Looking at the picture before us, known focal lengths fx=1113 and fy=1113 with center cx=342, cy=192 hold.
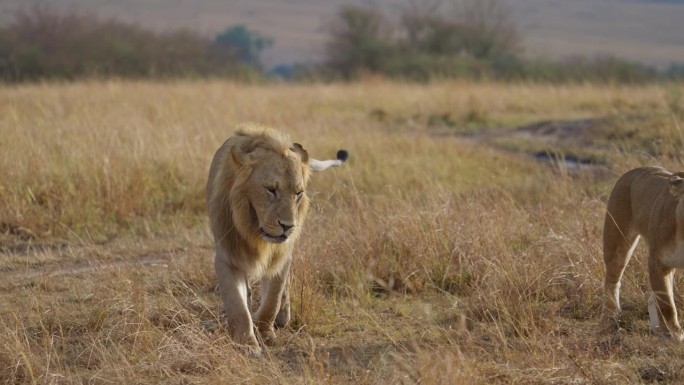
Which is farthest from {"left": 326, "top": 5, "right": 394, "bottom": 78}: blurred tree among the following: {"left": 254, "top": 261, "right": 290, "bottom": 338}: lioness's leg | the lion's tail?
{"left": 254, "top": 261, "right": 290, "bottom": 338}: lioness's leg

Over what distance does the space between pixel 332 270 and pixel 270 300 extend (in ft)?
2.91

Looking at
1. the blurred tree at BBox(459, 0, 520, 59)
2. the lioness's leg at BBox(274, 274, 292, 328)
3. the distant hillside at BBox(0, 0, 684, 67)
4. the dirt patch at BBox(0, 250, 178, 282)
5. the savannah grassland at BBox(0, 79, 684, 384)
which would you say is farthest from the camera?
the distant hillside at BBox(0, 0, 684, 67)

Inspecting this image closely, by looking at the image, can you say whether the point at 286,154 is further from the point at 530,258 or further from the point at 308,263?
the point at 530,258

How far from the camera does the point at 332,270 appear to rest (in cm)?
557

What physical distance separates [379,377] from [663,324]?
132 centimetres

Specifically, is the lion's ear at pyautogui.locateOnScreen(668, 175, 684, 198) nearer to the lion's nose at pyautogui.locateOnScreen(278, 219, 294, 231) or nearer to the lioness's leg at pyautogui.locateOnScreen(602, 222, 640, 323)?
the lioness's leg at pyautogui.locateOnScreen(602, 222, 640, 323)

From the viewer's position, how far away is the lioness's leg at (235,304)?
14.7ft

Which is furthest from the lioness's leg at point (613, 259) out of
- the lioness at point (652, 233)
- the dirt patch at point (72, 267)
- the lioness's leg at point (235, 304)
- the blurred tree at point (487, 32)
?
the blurred tree at point (487, 32)

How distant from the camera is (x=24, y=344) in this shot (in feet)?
14.5

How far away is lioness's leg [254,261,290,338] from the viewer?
4.71m

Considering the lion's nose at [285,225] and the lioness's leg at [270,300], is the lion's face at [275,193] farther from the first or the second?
the lioness's leg at [270,300]

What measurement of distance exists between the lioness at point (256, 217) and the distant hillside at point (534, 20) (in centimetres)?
7672

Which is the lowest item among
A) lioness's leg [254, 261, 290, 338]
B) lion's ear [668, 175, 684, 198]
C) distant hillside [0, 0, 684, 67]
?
distant hillside [0, 0, 684, 67]

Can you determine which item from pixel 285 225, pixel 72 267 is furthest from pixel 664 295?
pixel 72 267
